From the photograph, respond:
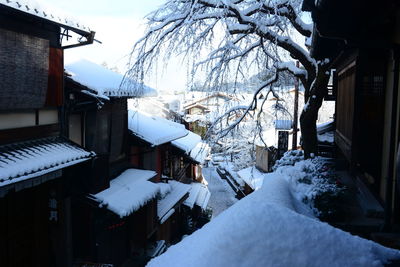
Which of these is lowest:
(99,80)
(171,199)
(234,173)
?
(234,173)

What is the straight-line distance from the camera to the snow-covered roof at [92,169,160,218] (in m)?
9.84

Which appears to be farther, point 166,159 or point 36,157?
point 166,159

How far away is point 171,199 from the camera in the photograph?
1630cm

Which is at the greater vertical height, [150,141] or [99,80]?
[99,80]

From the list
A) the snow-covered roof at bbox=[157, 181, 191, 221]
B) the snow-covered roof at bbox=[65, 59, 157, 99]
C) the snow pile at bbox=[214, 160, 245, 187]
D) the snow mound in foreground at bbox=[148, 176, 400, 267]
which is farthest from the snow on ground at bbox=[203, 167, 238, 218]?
the snow mound in foreground at bbox=[148, 176, 400, 267]

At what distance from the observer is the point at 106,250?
11.6 m

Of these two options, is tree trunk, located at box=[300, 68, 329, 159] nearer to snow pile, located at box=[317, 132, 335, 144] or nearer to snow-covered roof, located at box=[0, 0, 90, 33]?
snow pile, located at box=[317, 132, 335, 144]

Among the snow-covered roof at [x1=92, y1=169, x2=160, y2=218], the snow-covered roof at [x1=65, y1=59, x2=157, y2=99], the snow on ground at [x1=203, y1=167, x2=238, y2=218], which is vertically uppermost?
the snow-covered roof at [x1=65, y1=59, x2=157, y2=99]

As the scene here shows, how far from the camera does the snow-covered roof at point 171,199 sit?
15.0 metres

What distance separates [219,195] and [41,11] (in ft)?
85.2

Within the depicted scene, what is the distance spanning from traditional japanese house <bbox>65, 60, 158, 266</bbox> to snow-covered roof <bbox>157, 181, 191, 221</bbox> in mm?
1123

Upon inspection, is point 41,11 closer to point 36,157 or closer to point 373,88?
point 36,157

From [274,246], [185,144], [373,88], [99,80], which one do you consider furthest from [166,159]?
[274,246]

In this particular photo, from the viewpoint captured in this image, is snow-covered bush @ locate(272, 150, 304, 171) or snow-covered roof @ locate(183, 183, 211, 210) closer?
snow-covered bush @ locate(272, 150, 304, 171)
